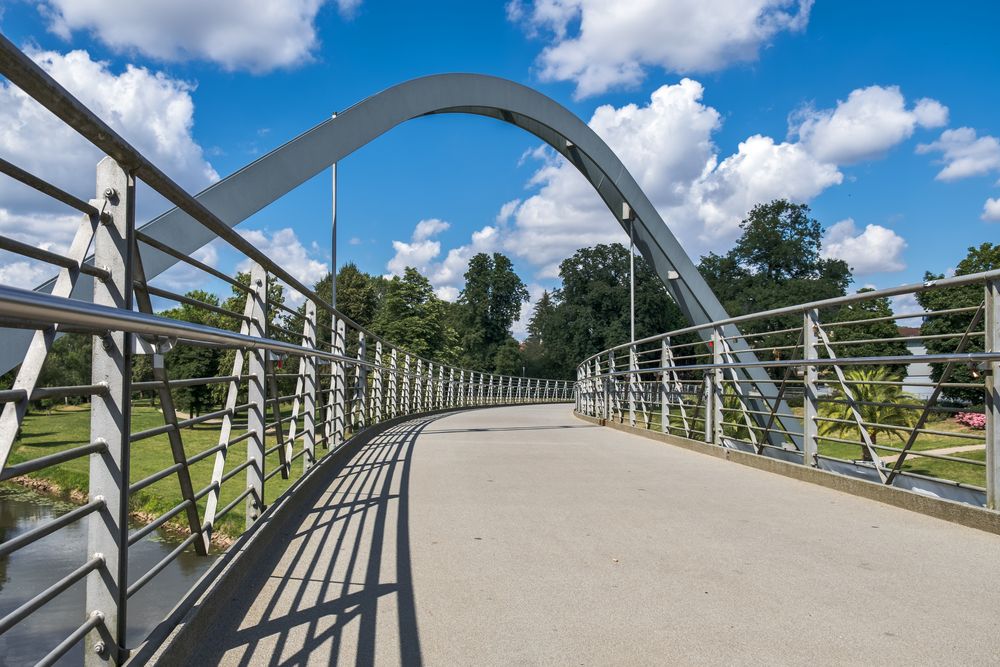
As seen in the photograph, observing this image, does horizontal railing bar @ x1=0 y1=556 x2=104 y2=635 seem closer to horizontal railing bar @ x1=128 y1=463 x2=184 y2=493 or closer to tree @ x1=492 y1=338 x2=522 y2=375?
horizontal railing bar @ x1=128 y1=463 x2=184 y2=493

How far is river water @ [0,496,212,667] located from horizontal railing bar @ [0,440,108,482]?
3234 millimetres

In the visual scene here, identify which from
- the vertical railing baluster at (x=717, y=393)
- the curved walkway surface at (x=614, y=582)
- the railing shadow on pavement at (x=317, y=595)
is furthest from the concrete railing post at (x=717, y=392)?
the railing shadow on pavement at (x=317, y=595)

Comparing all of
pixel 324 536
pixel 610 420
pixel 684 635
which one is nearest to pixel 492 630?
pixel 684 635

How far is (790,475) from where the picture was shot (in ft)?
20.5

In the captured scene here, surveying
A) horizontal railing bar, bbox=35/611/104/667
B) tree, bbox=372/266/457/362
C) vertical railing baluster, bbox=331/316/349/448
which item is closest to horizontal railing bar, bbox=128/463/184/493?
horizontal railing bar, bbox=35/611/104/667

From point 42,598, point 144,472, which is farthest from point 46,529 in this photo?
point 144,472

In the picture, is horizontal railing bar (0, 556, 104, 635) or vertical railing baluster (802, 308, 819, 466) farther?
vertical railing baluster (802, 308, 819, 466)

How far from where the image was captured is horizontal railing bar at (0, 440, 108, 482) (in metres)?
1.56

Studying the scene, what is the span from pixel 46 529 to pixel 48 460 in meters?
0.15

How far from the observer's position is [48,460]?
1734 millimetres

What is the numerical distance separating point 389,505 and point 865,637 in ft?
10.2

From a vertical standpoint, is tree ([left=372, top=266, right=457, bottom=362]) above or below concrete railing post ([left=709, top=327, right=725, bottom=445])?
above

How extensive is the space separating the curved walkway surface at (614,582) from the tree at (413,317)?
2209 inches

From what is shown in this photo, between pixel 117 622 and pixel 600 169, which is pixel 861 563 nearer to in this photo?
pixel 117 622
